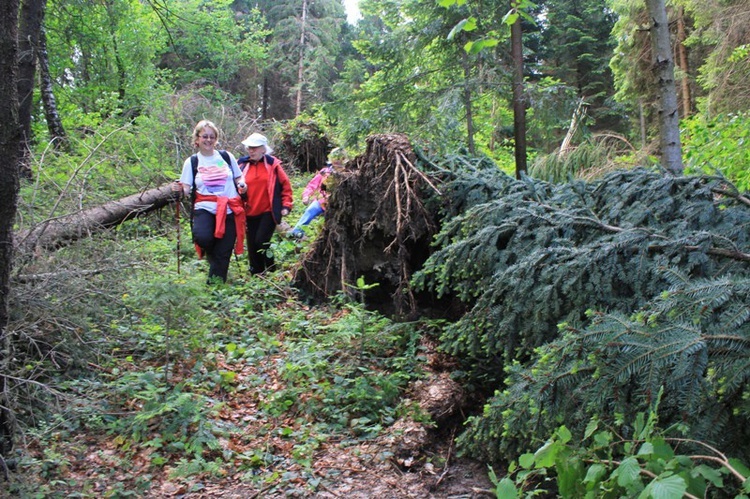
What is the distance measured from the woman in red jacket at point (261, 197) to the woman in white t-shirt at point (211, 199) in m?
0.46

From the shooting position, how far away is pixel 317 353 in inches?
203

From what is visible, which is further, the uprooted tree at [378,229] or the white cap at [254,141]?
the white cap at [254,141]

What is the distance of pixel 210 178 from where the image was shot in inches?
266

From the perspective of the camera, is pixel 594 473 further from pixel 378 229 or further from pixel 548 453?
pixel 378 229

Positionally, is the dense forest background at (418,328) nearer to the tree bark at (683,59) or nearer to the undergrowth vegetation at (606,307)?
the undergrowth vegetation at (606,307)

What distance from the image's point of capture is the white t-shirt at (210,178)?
6.72 metres

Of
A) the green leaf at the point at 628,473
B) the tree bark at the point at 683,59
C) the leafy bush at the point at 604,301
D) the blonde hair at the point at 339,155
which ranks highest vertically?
the tree bark at the point at 683,59

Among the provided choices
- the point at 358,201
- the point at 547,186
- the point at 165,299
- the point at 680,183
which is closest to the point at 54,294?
the point at 165,299

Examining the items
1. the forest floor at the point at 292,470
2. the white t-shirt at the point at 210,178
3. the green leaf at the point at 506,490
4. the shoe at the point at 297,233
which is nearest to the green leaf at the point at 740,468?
the green leaf at the point at 506,490

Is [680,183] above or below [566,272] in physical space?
above

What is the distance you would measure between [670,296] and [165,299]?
3.72 meters

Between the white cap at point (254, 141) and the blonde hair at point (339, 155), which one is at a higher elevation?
the white cap at point (254, 141)

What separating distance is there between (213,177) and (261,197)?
0.76m

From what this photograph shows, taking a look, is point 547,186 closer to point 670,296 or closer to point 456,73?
point 670,296
